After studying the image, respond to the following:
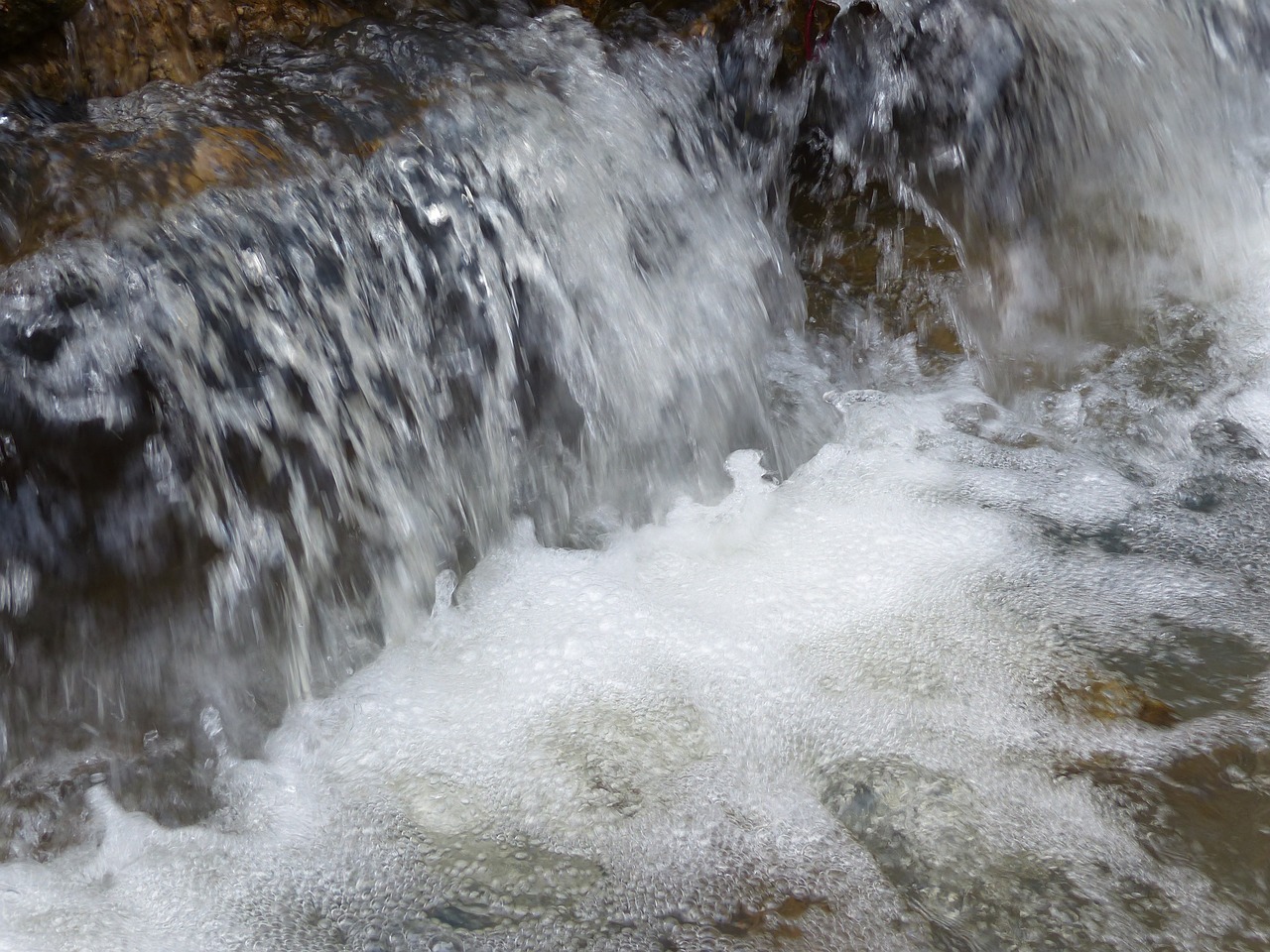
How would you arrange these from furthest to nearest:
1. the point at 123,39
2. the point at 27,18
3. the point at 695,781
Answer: the point at 123,39 → the point at 27,18 → the point at 695,781

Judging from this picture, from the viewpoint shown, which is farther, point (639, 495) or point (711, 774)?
point (639, 495)

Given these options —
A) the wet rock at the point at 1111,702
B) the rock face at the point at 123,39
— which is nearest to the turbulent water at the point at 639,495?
the wet rock at the point at 1111,702

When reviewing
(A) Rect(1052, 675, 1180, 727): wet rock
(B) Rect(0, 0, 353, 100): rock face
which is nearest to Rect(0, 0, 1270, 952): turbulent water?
(A) Rect(1052, 675, 1180, 727): wet rock

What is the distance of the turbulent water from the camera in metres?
1.81

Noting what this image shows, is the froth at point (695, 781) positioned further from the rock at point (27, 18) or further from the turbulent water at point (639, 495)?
the rock at point (27, 18)

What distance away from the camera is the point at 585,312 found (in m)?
2.80

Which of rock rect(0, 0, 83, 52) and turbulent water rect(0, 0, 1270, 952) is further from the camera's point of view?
rock rect(0, 0, 83, 52)

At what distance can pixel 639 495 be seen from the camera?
2867 millimetres

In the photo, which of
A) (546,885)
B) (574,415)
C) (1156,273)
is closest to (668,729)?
(546,885)

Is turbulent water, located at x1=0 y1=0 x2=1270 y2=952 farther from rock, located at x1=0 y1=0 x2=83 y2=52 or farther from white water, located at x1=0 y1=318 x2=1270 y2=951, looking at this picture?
rock, located at x1=0 y1=0 x2=83 y2=52

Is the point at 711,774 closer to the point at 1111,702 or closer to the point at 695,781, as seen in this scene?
Result: the point at 695,781

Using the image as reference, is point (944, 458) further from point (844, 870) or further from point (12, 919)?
point (12, 919)

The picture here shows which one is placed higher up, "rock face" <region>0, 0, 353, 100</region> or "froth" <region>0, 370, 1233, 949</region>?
"rock face" <region>0, 0, 353, 100</region>

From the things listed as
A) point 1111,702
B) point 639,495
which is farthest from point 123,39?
point 1111,702
